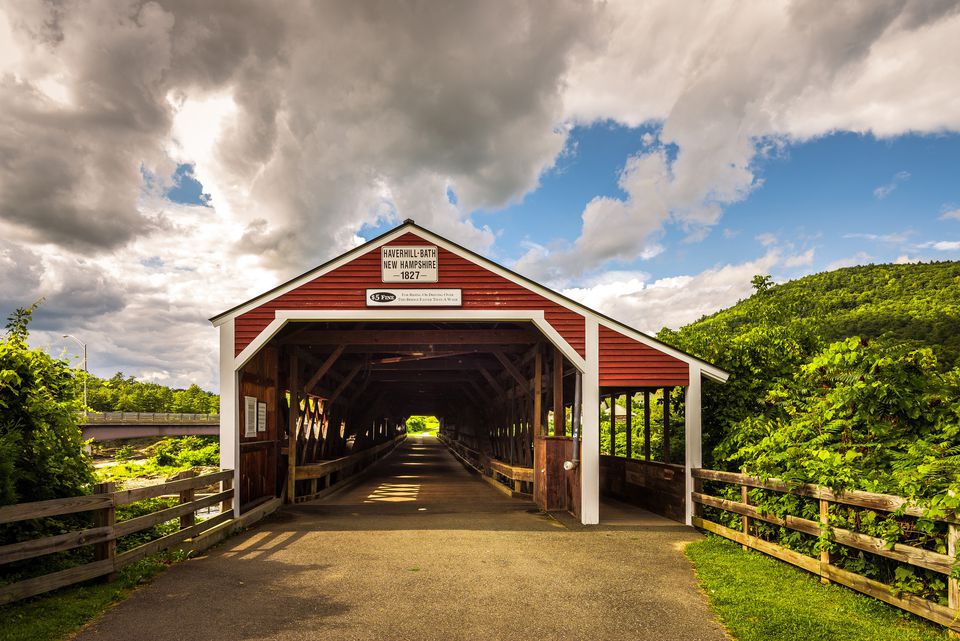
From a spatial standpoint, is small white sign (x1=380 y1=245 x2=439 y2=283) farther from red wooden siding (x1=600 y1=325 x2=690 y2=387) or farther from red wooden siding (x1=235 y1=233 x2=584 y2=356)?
red wooden siding (x1=600 y1=325 x2=690 y2=387)

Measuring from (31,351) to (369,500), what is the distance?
27.3 ft

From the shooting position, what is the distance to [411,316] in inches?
438

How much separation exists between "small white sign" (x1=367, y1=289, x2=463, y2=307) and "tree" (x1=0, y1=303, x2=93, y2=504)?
4.71 m

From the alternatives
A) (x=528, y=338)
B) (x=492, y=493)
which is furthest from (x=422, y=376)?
(x=528, y=338)

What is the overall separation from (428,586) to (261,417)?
6.98 meters

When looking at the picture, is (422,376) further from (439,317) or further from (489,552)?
(489,552)

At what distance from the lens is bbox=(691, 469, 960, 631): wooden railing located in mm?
4941

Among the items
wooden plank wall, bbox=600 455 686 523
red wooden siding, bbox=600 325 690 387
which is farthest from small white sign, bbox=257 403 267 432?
wooden plank wall, bbox=600 455 686 523

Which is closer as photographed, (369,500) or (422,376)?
(369,500)

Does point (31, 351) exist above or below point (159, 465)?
above

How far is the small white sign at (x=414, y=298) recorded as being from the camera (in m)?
11.1

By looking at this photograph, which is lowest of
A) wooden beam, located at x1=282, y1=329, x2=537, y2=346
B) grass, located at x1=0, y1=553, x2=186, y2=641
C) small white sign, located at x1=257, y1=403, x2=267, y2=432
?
grass, located at x1=0, y1=553, x2=186, y2=641

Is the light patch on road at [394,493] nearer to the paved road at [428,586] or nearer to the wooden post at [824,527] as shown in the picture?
the paved road at [428,586]

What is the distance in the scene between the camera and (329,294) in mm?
11133
